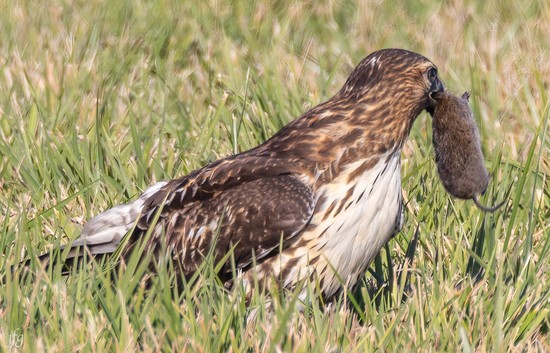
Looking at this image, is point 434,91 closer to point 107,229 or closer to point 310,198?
point 310,198

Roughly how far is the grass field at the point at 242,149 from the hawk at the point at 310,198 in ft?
0.53

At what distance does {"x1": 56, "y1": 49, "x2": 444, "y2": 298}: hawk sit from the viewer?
4762 mm

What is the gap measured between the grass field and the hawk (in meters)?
0.16

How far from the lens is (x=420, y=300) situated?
14.5 ft

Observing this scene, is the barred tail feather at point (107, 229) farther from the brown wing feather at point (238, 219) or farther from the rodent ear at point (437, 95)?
the rodent ear at point (437, 95)

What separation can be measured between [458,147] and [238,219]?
38.3 inches

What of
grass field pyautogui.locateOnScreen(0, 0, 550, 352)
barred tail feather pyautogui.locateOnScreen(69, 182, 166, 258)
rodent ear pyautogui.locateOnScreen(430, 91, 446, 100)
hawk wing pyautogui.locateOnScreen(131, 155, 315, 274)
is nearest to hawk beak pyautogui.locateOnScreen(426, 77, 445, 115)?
rodent ear pyautogui.locateOnScreen(430, 91, 446, 100)

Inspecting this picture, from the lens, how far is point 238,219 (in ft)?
16.0

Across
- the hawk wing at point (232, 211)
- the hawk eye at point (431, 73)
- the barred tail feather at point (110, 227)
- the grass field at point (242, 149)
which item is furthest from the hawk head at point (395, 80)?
the barred tail feather at point (110, 227)

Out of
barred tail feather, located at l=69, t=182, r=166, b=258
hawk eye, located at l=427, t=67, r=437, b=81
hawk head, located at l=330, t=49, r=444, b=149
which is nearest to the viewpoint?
hawk head, located at l=330, t=49, r=444, b=149

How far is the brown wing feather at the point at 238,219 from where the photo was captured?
4.76m

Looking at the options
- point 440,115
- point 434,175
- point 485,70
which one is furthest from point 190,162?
point 485,70

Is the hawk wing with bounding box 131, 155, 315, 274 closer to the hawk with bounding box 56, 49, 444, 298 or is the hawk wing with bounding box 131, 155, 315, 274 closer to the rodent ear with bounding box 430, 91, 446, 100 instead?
the hawk with bounding box 56, 49, 444, 298

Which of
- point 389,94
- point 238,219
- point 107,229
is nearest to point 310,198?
point 238,219
